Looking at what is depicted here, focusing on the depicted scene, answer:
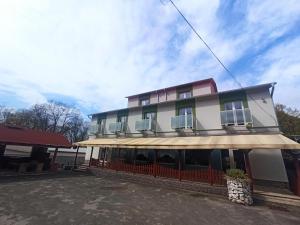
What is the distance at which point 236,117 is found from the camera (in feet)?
45.1

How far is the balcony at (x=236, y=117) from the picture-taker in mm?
13326

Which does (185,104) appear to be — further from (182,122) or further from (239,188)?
(239,188)

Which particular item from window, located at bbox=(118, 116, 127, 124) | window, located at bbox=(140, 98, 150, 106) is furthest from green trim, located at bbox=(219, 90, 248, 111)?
window, located at bbox=(118, 116, 127, 124)

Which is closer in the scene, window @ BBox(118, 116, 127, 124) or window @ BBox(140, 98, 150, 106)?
window @ BBox(118, 116, 127, 124)

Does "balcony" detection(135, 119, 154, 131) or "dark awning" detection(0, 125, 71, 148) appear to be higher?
"balcony" detection(135, 119, 154, 131)

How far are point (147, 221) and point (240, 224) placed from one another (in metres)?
3.38

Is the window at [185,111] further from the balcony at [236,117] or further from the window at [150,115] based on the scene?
the balcony at [236,117]

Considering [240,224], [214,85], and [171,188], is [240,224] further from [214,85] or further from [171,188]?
[214,85]

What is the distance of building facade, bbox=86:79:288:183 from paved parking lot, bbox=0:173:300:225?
423 centimetres

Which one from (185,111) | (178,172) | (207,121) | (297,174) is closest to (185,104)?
(185,111)

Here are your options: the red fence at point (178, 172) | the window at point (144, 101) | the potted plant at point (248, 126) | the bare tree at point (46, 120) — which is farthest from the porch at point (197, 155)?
the bare tree at point (46, 120)

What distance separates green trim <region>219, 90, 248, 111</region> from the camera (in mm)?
14010

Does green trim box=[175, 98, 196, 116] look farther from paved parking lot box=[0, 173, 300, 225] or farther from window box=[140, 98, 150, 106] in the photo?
paved parking lot box=[0, 173, 300, 225]

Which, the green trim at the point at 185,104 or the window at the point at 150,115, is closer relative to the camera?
the green trim at the point at 185,104
